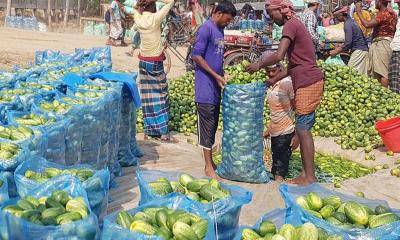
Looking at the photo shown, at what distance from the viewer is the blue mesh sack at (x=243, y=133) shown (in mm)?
6035

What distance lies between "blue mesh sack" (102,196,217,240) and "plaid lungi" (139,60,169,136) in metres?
4.74

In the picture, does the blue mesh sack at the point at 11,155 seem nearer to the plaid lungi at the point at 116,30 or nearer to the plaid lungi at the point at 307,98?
the plaid lungi at the point at 307,98

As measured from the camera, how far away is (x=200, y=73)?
248 inches

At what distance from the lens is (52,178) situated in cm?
335

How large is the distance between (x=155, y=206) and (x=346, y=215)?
1.15m

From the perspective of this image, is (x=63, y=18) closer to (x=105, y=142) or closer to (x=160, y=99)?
(x=160, y=99)

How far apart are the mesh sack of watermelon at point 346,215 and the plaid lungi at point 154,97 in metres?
4.49

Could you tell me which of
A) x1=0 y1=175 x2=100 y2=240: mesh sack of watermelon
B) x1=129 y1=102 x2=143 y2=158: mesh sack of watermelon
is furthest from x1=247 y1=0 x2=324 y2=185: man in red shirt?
x1=0 y1=175 x2=100 y2=240: mesh sack of watermelon

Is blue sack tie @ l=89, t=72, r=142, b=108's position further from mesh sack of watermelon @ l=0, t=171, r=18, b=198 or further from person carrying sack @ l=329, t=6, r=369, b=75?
person carrying sack @ l=329, t=6, r=369, b=75

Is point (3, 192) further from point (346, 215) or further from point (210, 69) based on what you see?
point (210, 69)

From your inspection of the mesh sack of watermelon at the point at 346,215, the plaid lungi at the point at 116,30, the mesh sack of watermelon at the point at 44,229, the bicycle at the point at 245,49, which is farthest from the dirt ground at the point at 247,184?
the plaid lungi at the point at 116,30

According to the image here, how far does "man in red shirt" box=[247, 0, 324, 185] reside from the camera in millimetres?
5957

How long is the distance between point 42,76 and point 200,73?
1.99 meters

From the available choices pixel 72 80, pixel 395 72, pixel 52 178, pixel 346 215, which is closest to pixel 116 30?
pixel 395 72
